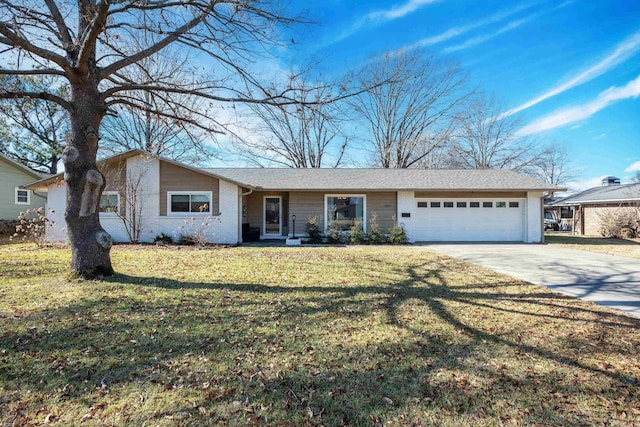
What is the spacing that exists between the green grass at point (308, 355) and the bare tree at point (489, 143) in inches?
1023

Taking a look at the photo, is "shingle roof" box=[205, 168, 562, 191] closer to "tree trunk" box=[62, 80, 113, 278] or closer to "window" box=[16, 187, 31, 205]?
"tree trunk" box=[62, 80, 113, 278]

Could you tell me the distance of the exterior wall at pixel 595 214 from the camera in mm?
17684

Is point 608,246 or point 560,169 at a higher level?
point 560,169

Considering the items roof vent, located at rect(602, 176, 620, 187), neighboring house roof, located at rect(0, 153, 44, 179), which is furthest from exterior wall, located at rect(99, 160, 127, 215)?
roof vent, located at rect(602, 176, 620, 187)

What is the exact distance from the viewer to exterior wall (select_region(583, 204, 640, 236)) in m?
17.7

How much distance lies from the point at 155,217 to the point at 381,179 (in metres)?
10.3

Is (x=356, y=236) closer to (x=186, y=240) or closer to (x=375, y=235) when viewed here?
(x=375, y=235)

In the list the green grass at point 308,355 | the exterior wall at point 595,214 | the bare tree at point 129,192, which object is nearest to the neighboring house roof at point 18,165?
the bare tree at point 129,192

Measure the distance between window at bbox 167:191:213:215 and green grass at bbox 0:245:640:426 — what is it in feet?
Answer: 24.0

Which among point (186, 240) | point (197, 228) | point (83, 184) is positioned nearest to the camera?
point (83, 184)

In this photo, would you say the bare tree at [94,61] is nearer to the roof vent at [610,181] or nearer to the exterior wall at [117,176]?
the exterior wall at [117,176]

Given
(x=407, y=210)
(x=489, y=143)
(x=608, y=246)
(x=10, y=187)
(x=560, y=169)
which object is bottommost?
(x=608, y=246)

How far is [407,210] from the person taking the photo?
1434 cm

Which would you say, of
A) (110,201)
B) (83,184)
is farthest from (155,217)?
(83,184)
